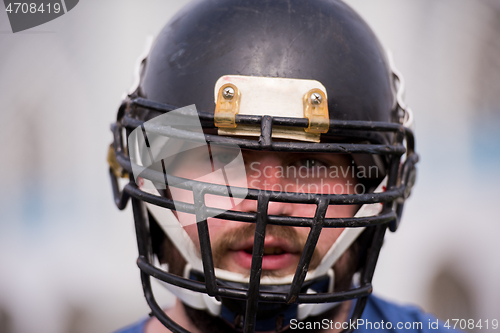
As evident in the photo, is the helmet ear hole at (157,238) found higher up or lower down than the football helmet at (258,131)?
lower down

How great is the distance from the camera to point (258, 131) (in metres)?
0.84

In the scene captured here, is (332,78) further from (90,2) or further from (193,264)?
(90,2)

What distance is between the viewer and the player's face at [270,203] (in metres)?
0.91

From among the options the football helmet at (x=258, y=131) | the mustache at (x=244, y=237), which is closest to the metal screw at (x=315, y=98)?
the football helmet at (x=258, y=131)

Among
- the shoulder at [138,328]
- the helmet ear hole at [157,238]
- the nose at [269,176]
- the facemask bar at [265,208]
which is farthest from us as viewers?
the shoulder at [138,328]

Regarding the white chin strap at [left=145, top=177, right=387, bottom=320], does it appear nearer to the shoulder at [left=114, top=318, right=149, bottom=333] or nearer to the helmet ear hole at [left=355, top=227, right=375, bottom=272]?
the helmet ear hole at [left=355, top=227, right=375, bottom=272]

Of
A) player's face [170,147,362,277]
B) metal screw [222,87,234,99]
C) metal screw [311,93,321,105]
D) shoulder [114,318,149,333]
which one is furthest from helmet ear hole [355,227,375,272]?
shoulder [114,318,149,333]

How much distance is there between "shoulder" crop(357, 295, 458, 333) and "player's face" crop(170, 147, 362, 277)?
45 centimetres

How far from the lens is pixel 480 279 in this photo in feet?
8.39

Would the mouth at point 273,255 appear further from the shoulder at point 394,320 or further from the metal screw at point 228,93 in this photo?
the shoulder at point 394,320

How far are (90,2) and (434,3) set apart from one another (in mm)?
1855

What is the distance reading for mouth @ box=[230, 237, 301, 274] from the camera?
921 millimetres

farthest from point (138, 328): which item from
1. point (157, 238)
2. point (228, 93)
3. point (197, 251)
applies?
point (228, 93)

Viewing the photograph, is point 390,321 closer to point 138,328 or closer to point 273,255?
point 273,255
